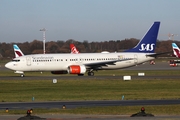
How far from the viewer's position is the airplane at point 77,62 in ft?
221

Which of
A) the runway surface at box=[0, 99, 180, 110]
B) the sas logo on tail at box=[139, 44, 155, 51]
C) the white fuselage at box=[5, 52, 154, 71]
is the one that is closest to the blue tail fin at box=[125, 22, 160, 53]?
the sas logo on tail at box=[139, 44, 155, 51]

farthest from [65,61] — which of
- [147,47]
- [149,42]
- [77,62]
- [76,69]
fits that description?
[149,42]

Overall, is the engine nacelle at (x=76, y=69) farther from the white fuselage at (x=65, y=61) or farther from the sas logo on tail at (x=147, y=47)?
the sas logo on tail at (x=147, y=47)

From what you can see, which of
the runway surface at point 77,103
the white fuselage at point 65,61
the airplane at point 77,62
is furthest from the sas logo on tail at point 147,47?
the runway surface at point 77,103

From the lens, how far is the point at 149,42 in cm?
7256

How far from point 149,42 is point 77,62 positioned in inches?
449

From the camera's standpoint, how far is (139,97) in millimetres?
35594

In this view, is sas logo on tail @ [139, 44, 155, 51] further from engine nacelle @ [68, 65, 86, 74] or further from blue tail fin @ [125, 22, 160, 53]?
engine nacelle @ [68, 65, 86, 74]

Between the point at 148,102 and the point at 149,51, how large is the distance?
40699mm

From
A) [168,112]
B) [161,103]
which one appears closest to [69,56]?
[161,103]

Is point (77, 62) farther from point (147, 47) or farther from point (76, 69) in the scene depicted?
point (147, 47)

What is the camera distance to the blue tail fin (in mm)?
72188

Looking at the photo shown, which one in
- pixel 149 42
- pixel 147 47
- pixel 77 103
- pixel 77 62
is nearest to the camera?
pixel 77 103

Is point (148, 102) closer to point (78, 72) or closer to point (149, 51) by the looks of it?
point (78, 72)
